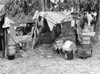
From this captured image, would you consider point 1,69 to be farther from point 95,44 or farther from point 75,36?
point 95,44

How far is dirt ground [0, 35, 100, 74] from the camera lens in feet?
18.3

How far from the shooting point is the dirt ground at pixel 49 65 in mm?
5582

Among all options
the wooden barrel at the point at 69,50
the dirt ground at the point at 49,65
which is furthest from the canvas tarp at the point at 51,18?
the dirt ground at the point at 49,65

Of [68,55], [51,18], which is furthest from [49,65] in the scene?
[51,18]

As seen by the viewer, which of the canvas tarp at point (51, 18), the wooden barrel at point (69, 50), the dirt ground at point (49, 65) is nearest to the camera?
the dirt ground at point (49, 65)

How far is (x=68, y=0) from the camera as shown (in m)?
11.2

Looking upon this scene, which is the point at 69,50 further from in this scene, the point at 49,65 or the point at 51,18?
the point at 51,18

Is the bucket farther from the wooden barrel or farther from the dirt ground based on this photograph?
the dirt ground

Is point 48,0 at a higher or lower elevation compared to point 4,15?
higher

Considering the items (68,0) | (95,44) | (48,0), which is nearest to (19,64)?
(95,44)

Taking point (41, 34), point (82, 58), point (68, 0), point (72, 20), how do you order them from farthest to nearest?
point (68, 0) < point (41, 34) < point (72, 20) < point (82, 58)

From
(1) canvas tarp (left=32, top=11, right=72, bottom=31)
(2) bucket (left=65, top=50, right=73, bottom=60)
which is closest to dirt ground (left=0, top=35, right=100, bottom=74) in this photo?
(2) bucket (left=65, top=50, right=73, bottom=60)

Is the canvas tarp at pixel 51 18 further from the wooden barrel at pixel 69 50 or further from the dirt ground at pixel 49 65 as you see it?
the dirt ground at pixel 49 65

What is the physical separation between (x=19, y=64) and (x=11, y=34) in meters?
1.43
